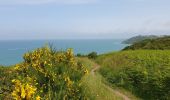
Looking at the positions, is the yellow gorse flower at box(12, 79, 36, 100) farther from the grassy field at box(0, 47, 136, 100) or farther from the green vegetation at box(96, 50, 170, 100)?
the green vegetation at box(96, 50, 170, 100)

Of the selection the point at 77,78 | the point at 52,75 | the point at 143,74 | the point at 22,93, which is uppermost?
the point at 22,93

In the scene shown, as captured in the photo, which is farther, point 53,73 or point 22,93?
point 53,73

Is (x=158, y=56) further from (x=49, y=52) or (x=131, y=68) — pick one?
(x=49, y=52)

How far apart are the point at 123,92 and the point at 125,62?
23.4 ft

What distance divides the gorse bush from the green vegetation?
7.36m

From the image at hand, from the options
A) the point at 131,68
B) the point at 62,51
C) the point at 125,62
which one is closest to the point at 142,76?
the point at 131,68

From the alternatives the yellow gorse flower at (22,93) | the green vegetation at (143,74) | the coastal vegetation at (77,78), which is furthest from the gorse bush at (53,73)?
the green vegetation at (143,74)

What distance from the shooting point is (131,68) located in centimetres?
2569

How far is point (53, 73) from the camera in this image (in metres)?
12.3

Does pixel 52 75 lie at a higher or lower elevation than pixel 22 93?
lower

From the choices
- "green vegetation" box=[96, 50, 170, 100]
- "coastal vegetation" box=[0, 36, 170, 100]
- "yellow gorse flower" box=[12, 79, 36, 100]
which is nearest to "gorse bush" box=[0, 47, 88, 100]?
"coastal vegetation" box=[0, 36, 170, 100]

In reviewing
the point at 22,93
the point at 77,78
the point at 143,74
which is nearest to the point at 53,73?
the point at 77,78

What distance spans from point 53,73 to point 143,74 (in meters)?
11.4

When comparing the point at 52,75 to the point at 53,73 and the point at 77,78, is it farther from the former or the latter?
the point at 77,78
